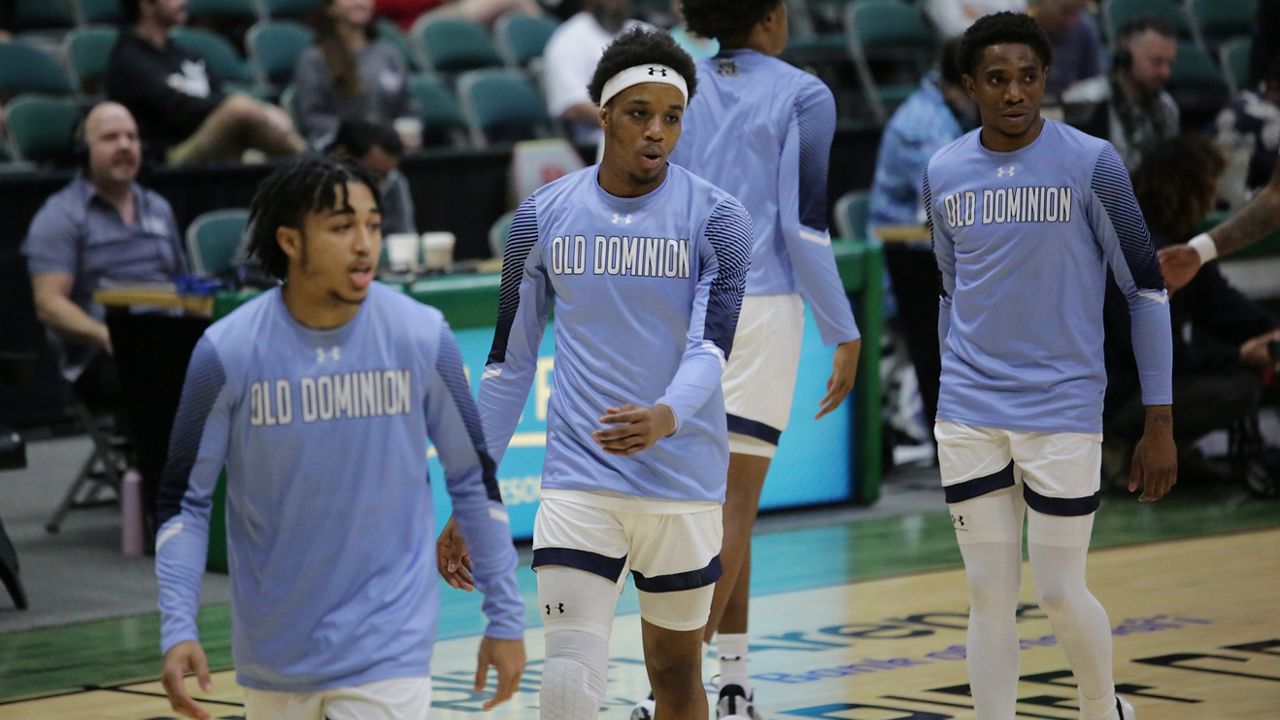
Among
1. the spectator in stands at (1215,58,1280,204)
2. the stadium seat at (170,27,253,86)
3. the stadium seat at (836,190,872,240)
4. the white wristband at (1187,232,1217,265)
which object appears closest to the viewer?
the white wristband at (1187,232,1217,265)

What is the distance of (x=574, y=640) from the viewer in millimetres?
4152

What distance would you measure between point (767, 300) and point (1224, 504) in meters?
4.42

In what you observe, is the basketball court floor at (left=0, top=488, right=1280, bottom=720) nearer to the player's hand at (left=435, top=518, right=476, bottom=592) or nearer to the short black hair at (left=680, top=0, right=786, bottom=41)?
the player's hand at (left=435, top=518, right=476, bottom=592)

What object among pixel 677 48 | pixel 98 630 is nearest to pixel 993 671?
pixel 677 48

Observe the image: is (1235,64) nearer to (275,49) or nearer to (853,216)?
(853,216)

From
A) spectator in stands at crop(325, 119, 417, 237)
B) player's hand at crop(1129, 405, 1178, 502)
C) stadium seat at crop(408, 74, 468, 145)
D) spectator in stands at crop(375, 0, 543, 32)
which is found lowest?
player's hand at crop(1129, 405, 1178, 502)

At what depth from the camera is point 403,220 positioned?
30.6 ft

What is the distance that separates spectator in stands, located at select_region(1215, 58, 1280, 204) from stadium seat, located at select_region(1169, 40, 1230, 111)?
8.50 ft

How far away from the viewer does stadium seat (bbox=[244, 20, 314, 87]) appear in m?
11.7

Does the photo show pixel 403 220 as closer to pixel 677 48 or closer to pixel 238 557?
pixel 677 48

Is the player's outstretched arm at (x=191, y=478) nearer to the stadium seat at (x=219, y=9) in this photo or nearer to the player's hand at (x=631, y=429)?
the player's hand at (x=631, y=429)

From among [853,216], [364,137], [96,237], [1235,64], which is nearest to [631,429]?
[364,137]

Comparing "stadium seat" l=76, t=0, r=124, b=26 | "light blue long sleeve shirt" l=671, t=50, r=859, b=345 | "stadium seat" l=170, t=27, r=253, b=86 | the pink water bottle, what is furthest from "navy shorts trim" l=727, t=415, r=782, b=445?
"stadium seat" l=76, t=0, r=124, b=26

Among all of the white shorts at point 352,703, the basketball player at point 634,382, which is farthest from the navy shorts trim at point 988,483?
the white shorts at point 352,703
